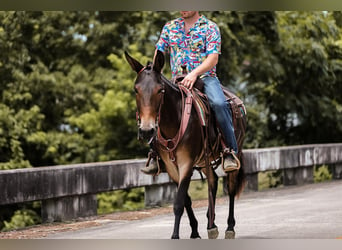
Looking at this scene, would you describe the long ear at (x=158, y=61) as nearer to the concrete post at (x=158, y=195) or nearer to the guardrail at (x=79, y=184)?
the guardrail at (x=79, y=184)

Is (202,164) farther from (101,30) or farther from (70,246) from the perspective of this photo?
(101,30)

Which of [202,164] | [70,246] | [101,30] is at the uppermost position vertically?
[101,30]

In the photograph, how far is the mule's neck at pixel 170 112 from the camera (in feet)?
21.6

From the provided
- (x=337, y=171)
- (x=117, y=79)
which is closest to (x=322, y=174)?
(x=337, y=171)

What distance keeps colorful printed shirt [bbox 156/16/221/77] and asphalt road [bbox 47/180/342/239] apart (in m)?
1.67

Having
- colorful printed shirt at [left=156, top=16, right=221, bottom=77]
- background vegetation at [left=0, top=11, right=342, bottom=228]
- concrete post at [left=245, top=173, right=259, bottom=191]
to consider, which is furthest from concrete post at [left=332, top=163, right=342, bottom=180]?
colorful printed shirt at [left=156, top=16, right=221, bottom=77]

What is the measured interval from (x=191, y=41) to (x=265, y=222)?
245 centimetres

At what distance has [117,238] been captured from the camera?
7664 mm

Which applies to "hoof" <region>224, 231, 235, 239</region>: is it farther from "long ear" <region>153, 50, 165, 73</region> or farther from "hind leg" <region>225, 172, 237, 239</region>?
"long ear" <region>153, 50, 165, 73</region>

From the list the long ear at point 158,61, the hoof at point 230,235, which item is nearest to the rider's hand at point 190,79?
the long ear at point 158,61

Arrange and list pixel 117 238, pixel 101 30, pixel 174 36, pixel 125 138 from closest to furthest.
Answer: pixel 174 36 → pixel 117 238 → pixel 125 138 → pixel 101 30

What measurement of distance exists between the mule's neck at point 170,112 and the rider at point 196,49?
0.25m

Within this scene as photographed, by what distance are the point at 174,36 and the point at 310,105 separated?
685 cm
